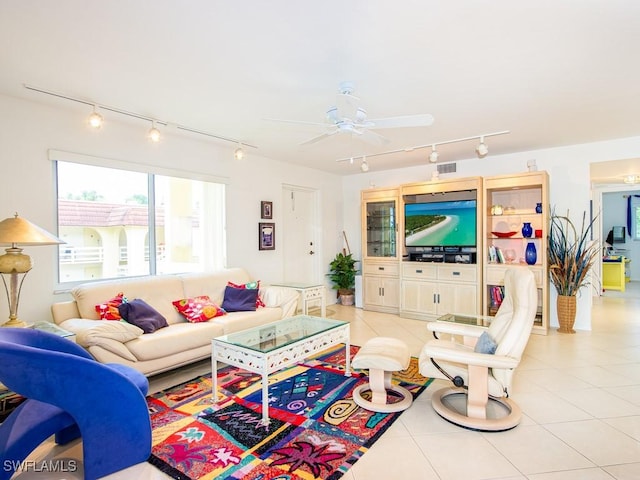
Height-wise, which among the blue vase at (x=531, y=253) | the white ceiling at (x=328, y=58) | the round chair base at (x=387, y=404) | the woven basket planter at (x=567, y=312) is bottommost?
the round chair base at (x=387, y=404)

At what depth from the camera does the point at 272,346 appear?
2646 mm

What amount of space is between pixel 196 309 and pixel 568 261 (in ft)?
15.3

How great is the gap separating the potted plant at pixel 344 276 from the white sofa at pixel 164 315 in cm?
213

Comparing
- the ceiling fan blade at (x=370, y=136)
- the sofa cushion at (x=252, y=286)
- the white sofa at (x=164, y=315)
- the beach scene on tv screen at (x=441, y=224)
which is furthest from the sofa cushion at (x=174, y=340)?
the beach scene on tv screen at (x=441, y=224)

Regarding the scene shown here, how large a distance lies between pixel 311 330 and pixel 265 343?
504 mm

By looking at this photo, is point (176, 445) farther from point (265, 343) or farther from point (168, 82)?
point (168, 82)

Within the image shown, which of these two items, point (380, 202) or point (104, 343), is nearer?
point (104, 343)

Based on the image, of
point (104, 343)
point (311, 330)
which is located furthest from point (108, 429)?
point (311, 330)

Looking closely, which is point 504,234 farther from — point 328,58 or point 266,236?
point 328,58

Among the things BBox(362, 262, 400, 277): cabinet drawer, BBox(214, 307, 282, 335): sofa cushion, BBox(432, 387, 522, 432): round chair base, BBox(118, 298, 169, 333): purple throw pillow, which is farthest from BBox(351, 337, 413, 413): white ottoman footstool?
BBox(362, 262, 400, 277): cabinet drawer

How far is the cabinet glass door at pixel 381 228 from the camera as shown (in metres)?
6.00

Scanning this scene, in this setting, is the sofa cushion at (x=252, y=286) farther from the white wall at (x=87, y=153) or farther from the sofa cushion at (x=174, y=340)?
the sofa cushion at (x=174, y=340)

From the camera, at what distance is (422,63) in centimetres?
245

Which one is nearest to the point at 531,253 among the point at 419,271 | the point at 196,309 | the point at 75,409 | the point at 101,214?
the point at 419,271
